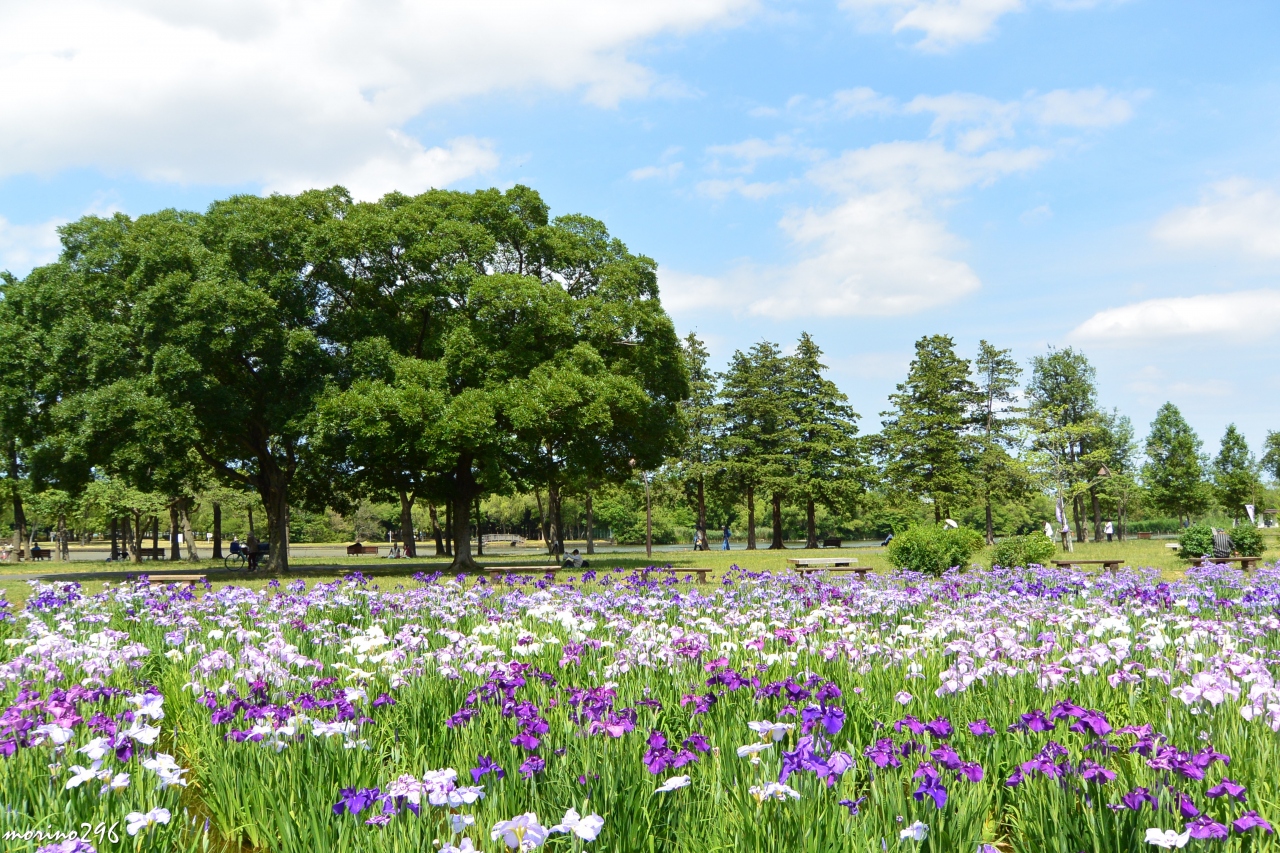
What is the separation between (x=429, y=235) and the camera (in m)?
25.8

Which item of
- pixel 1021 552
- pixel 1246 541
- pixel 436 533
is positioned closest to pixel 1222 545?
pixel 1246 541

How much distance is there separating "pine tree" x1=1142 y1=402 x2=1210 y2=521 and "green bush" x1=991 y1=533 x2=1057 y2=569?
39371mm

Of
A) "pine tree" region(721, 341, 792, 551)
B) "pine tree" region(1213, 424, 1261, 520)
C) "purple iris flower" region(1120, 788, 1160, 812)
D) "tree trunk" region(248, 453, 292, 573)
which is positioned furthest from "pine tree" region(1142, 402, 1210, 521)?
"purple iris flower" region(1120, 788, 1160, 812)

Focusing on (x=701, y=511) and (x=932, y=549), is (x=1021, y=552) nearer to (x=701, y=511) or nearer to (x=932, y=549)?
(x=932, y=549)

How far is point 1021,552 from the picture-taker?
19844 millimetres

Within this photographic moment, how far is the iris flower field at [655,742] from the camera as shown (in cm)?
337

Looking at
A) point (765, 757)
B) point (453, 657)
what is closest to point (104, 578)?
point (453, 657)

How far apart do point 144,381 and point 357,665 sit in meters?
19.6

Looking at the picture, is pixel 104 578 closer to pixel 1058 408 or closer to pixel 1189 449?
pixel 1058 408

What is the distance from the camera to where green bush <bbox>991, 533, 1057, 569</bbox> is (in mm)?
19719

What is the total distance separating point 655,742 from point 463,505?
2381 centimetres

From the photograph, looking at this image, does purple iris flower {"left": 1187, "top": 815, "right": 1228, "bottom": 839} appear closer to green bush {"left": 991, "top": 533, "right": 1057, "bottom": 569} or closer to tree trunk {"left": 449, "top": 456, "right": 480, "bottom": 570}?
green bush {"left": 991, "top": 533, "right": 1057, "bottom": 569}

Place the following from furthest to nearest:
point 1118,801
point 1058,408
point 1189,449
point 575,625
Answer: point 1189,449 < point 1058,408 < point 575,625 < point 1118,801

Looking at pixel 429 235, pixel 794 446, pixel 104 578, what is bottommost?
pixel 104 578
